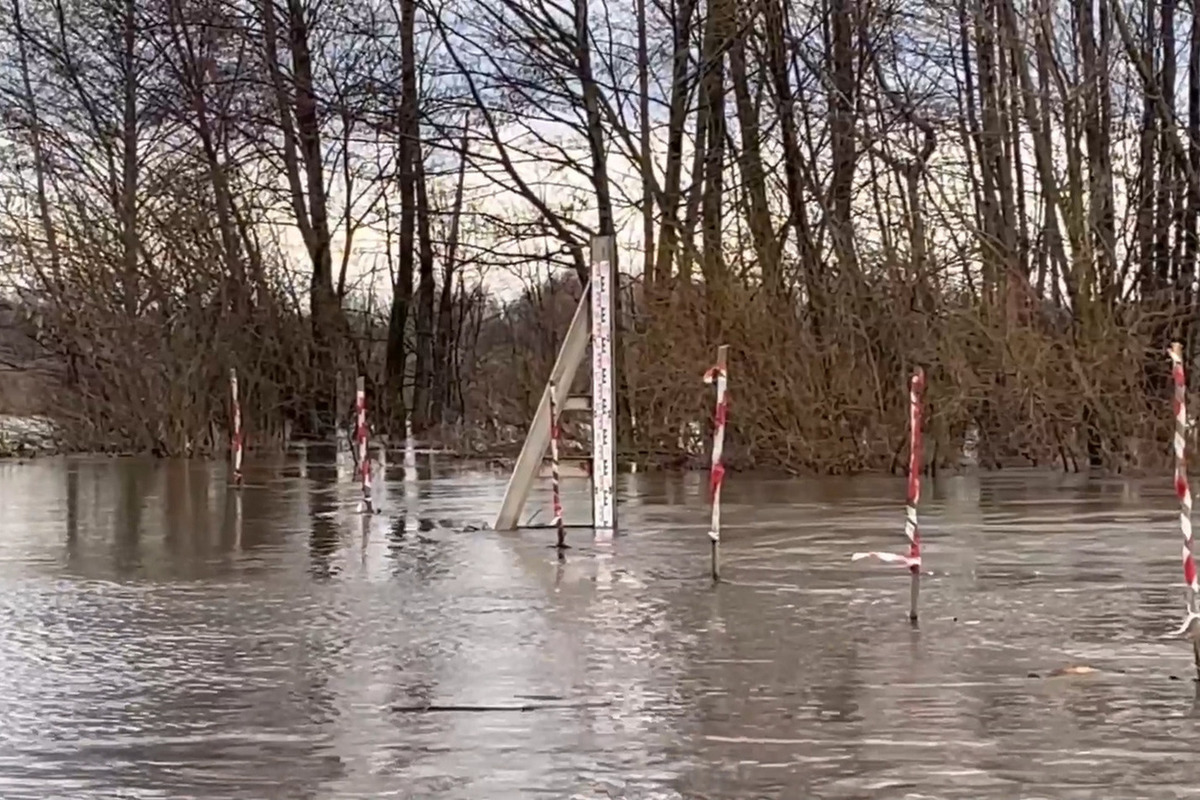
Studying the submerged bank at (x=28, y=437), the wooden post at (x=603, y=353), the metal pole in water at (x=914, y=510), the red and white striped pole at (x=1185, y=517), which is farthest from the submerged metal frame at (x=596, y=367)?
the submerged bank at (x=28, y=437)

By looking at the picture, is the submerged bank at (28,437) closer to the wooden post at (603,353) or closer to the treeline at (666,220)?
the treeline at (666,220)

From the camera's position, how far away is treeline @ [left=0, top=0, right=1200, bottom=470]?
25203 mm

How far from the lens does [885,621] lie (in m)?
10.4

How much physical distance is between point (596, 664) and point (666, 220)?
2156 centimetres

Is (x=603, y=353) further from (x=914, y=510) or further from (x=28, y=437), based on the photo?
(x=28, y=437)

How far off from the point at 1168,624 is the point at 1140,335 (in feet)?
49.4

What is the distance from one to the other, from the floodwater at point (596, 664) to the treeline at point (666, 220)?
26.4 ft

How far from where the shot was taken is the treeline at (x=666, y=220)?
25203mm

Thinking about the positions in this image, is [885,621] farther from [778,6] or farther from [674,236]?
[778,6]

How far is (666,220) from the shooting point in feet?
98.9

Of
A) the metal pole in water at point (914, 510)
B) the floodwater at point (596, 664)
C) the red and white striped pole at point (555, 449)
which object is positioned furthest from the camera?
the red and white striped pole at point (555, 449)

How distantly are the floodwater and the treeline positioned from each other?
805cm

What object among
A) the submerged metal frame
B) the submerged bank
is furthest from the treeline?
the submerged metal frame

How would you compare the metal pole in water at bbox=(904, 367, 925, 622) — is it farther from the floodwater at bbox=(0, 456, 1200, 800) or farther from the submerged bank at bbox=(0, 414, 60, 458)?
the submerged bank at bbox=(0, 414, 60, 458)
